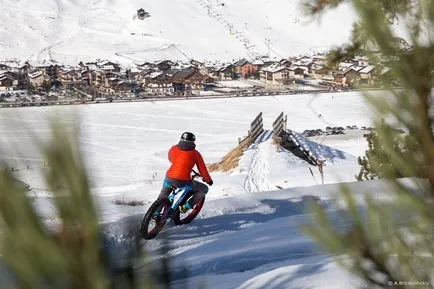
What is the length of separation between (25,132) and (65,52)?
6912 cm

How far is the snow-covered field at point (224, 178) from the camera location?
3.11ft

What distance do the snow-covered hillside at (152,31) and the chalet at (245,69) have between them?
39.3 ft

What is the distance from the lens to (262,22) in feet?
275

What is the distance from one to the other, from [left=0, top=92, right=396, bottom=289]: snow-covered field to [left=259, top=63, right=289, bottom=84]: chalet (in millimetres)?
14893

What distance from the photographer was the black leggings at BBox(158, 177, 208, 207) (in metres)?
5.70

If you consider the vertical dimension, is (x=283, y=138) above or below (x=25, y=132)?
below

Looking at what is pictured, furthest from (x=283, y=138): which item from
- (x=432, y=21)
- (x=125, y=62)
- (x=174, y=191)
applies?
(x=125, y=62)

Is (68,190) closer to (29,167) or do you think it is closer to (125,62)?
(29,167)

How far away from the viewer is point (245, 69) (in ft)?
189

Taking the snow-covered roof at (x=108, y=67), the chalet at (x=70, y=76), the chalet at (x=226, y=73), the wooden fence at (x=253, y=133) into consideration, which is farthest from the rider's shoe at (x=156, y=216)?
the chalet at (x=226, y=73)

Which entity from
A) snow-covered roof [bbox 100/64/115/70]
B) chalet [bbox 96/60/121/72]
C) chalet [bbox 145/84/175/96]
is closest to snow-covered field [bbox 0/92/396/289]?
chalet [bbox 145/84/175/96]

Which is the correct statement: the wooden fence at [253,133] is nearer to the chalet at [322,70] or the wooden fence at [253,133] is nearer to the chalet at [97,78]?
the chalet at [322,70]

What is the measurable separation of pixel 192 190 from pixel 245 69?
2069 inches

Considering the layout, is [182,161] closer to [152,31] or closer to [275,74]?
[275,74]
